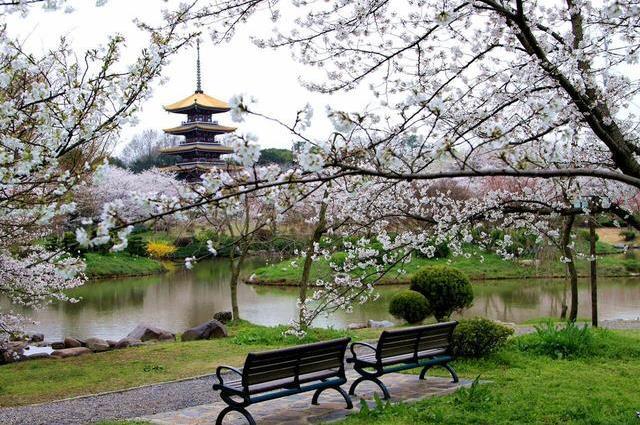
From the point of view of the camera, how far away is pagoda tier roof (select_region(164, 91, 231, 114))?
43.6 m

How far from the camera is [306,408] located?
6.14 metres

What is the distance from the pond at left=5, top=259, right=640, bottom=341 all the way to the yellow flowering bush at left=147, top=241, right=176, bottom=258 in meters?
6.00

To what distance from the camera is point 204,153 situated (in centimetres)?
4481

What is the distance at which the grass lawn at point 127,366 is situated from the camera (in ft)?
27.6

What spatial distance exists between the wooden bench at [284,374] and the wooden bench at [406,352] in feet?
1.44

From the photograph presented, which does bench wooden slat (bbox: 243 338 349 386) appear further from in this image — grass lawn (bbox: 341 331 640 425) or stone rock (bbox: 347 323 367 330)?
stone rock (bbox: 347 323 367 330)

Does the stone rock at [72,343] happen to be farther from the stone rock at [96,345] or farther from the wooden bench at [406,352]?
the wooden bench at [406,352]

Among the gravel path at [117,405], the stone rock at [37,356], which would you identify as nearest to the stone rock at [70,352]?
the stone rock at [37,356]

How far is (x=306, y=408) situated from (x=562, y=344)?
3.95 m

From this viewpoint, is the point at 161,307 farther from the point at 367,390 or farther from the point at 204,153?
the point at 204,153

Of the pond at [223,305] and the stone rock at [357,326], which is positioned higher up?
the stone rock at [357,326]

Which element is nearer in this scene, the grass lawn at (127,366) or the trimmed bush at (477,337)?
the trimmed bush at (477,337)

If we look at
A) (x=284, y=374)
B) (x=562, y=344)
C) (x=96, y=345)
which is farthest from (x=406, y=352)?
(x=96, y=345)

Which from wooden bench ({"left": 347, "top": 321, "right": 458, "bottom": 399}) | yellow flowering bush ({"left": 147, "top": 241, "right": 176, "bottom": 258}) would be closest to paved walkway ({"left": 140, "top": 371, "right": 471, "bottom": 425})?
wooden bench ({"left": 347, "top": 321, "right": 458, "bottom": 399})
